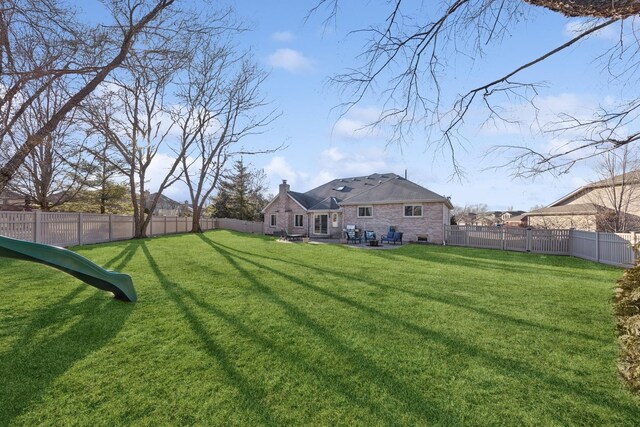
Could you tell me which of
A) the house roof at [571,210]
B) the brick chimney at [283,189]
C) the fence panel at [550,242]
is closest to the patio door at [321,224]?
the brick chimney at [283,189]

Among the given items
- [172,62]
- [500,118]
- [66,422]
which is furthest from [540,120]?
[172,62]

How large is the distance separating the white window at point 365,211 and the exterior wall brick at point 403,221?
0.77ft

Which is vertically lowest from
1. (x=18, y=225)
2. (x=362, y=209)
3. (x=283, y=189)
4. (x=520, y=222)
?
(x=18, y=225)

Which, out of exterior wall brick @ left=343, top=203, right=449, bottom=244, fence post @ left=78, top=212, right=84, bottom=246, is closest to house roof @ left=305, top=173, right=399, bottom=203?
exterior wall brick @ left=343, top=203, right=449, bottom=244

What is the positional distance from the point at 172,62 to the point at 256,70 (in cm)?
1881

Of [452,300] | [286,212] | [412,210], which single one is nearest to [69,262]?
[452,300]

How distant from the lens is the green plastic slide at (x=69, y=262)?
12.3 feet

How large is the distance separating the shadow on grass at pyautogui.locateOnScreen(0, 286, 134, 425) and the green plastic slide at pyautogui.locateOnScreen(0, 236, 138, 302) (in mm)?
273

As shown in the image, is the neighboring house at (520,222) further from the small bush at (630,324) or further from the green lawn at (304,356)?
the small bush at (630,324)

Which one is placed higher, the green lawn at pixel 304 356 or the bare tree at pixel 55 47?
the bare tree at pixel 55 47

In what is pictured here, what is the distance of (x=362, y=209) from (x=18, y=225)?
59.5ft

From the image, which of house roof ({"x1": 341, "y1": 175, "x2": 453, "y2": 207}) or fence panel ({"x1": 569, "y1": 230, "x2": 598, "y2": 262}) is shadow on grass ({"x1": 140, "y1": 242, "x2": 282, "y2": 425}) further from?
house roof ({"x1": 341, "y1": 175, "x2": 453, "y2": 207})

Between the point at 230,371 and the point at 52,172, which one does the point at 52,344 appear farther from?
the point at 52,172

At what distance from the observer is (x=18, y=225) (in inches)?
424
